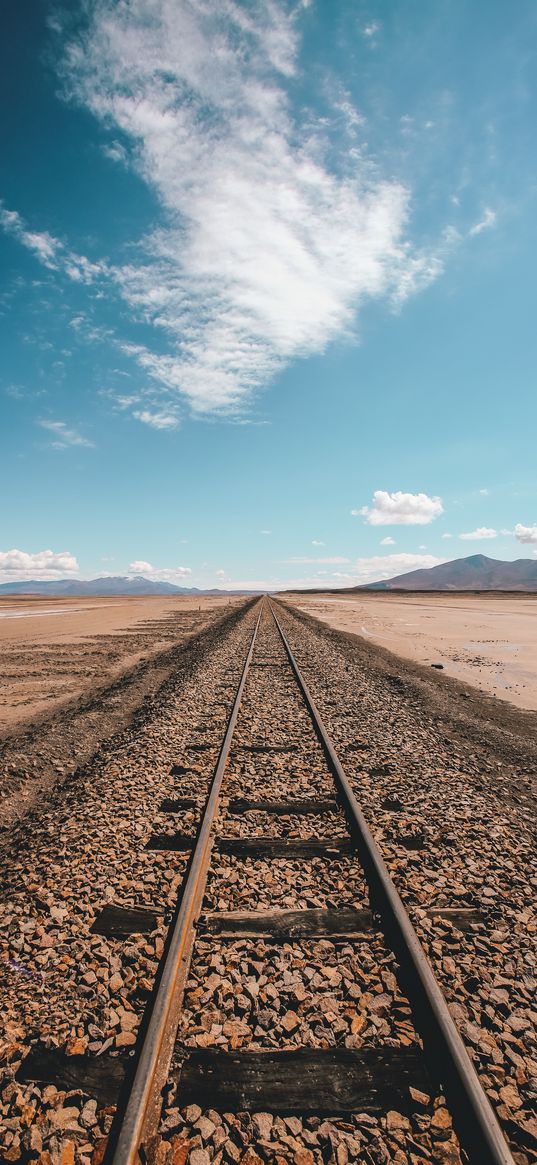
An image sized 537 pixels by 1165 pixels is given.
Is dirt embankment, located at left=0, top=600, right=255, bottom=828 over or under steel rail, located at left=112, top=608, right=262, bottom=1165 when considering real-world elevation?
under

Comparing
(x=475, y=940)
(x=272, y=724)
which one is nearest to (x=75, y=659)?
(x=272, y=724)

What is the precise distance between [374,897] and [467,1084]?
1684 millimetres

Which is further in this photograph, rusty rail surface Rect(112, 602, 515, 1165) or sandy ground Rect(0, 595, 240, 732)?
sandy ground Rect(0, 595, 240, 732)

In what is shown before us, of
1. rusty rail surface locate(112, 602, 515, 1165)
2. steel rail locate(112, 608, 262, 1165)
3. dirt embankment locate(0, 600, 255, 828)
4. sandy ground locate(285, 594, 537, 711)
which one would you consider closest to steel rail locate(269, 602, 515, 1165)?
rusty rail surface locate(112, 602, 515, 1165)

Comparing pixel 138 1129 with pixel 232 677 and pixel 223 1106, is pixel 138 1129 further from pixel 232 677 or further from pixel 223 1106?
pixel 232 677

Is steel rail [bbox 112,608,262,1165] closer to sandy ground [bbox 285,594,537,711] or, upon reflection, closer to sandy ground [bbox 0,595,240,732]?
sandy ground [bbox 0,595,240,732]

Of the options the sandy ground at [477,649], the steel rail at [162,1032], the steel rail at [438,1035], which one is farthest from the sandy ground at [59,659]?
the sandy ground at [477,649]

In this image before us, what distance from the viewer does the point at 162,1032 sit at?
2846 mm

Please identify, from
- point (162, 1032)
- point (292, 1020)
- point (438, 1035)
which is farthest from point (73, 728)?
point (438, 1035)

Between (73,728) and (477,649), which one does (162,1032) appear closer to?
(73,728)

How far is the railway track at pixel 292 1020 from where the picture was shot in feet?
7.95

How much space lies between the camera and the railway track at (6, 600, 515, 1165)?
242 cm

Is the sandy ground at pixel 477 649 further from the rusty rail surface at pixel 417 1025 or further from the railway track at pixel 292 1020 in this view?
the rusty rail surface at pixel 417 1025

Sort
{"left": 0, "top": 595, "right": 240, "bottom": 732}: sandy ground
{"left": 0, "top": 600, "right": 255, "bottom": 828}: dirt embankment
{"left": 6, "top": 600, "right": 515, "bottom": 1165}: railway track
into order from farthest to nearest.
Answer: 1. {"left": 0, "top": 595, "right": 240, "bottom": 732}: sandy ground
2. {"left": 0, "top": 600, "right": 255, "bottom": 828}: dirt embankment
3. {"left": 6, "top": 600, "right": 515, "bottom": 1165}: railway track
